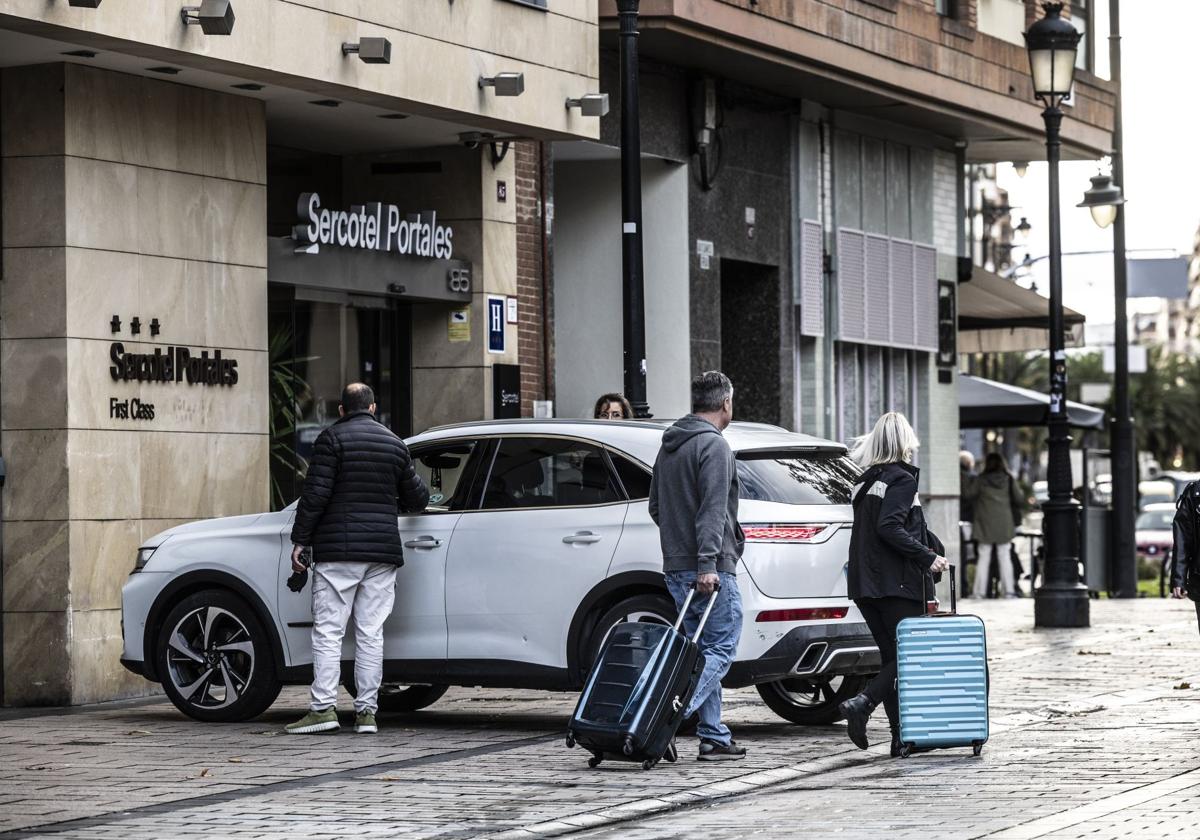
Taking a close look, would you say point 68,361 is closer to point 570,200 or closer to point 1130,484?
point 570,200

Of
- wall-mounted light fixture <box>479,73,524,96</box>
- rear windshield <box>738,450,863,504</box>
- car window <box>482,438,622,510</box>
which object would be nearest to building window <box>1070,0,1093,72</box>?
wall-mounted light fixture <box>479,73,524,96</box>

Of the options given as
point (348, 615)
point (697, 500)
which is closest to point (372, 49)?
point (348, 615)

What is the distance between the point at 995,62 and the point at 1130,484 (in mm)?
7453

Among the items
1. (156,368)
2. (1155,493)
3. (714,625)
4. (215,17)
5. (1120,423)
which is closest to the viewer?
(714,625)

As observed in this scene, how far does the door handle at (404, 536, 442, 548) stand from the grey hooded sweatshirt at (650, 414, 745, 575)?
1853 millimetres

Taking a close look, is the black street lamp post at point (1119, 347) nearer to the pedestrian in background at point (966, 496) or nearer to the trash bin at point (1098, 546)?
the trash bin at point (1098, 546)

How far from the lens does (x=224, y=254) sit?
52.7 ft

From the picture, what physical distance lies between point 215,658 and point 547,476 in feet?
7.71

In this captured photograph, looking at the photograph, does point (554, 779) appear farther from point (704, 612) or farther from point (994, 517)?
point (994, 517)

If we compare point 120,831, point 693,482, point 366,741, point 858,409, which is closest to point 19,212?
point 366,741

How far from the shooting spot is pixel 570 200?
21781 mm

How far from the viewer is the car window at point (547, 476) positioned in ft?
39.8

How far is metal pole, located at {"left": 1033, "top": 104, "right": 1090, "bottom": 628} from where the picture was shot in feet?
71.4

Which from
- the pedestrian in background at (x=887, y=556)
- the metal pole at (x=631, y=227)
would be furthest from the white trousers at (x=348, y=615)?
the metal pole at (x=631, y=227)
